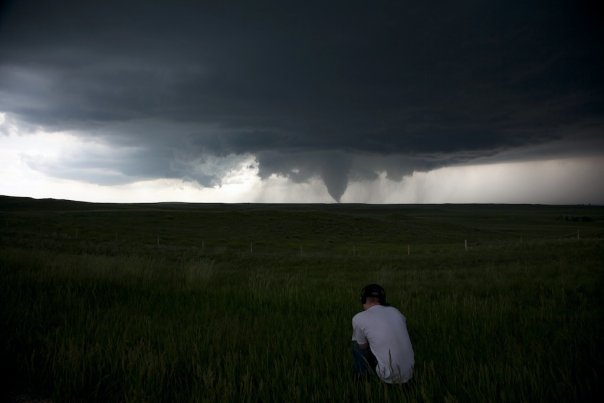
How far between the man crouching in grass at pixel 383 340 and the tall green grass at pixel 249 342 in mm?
168

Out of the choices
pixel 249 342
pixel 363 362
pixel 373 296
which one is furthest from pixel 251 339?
pixel 373 296

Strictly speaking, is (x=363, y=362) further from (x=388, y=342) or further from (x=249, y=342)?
(x=249, y=342)

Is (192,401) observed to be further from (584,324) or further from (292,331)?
(584,324)

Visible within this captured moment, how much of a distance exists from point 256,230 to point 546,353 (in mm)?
69538

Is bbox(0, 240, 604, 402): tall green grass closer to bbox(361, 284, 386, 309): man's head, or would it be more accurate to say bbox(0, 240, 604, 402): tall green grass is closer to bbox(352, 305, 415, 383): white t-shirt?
bbox(352, 305, 415, 383): white t-shirt

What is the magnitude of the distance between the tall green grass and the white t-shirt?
0.54ft

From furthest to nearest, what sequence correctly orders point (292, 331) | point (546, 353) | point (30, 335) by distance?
point (292, 331) → point (30, 335) → point (546, 353)

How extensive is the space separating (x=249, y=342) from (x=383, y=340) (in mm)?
2470

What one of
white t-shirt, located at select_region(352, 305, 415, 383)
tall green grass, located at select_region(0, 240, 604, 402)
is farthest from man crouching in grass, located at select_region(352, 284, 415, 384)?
tall green grass, located at select_region(0, 240, 604, 402)

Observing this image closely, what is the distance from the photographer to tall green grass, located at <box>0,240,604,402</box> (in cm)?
475

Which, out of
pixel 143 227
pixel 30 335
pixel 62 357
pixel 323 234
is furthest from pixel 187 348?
pixel 143 227

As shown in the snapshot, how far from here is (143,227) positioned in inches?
2881

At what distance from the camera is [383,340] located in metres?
4.84

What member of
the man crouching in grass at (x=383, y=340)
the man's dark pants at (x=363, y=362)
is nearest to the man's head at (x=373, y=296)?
the man crouching in grass at (x=383, y=340)
